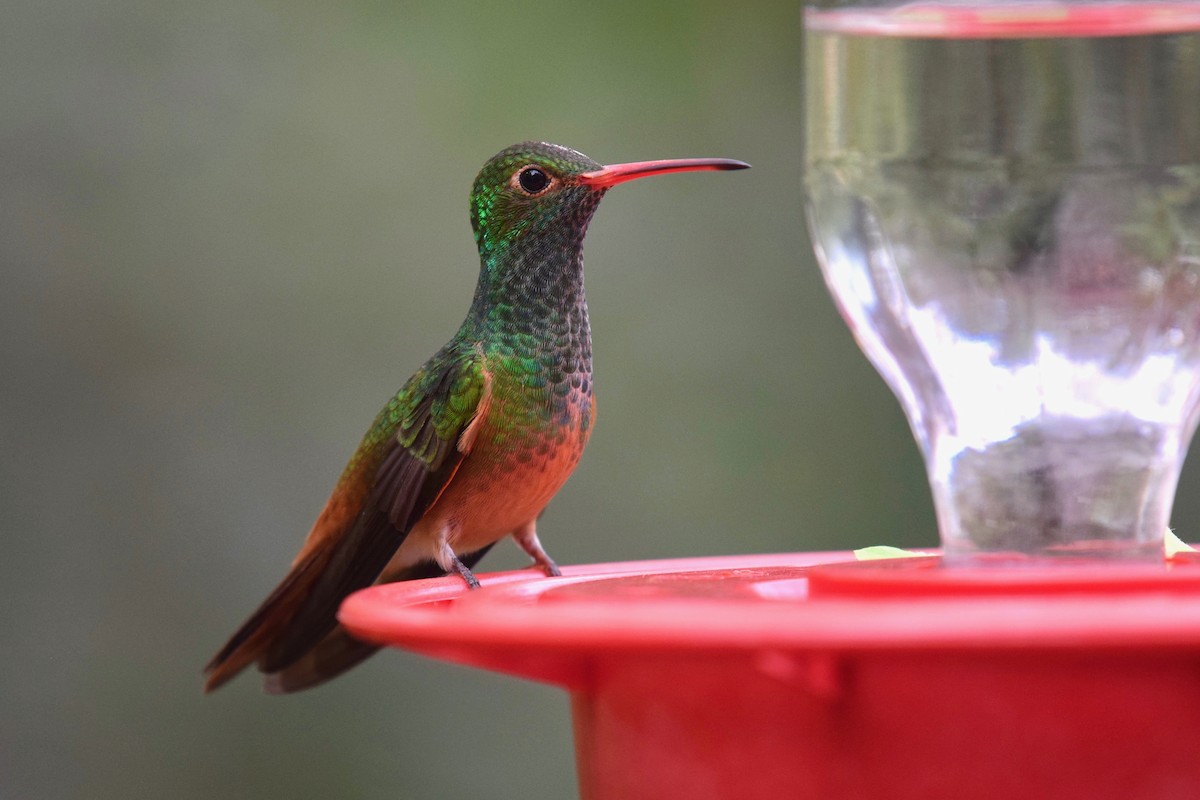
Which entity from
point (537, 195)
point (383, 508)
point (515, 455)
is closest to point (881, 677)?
point (383, 508)

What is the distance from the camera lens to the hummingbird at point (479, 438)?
2416 mm

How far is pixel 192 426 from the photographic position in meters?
4.59

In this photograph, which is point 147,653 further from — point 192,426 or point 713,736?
point 713,736

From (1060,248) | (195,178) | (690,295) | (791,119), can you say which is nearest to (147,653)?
(195,178)

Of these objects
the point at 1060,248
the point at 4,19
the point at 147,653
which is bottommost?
the point at 147,653

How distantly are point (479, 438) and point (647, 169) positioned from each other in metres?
0.56

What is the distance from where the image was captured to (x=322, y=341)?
4.67 meters

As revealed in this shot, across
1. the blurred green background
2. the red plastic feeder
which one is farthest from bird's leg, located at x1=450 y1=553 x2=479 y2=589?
the blurred green background

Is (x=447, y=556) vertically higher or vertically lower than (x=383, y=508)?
lower

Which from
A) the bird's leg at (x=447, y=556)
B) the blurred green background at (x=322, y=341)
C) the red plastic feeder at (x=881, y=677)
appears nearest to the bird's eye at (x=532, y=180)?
the bird's leg at (x=447, y=556)

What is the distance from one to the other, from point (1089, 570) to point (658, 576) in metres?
0.53

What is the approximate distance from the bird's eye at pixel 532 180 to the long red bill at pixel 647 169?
0.27 feet

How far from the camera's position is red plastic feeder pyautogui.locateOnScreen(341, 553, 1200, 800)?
951 millimetres

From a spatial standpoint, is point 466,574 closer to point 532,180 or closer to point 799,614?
point 532,180
